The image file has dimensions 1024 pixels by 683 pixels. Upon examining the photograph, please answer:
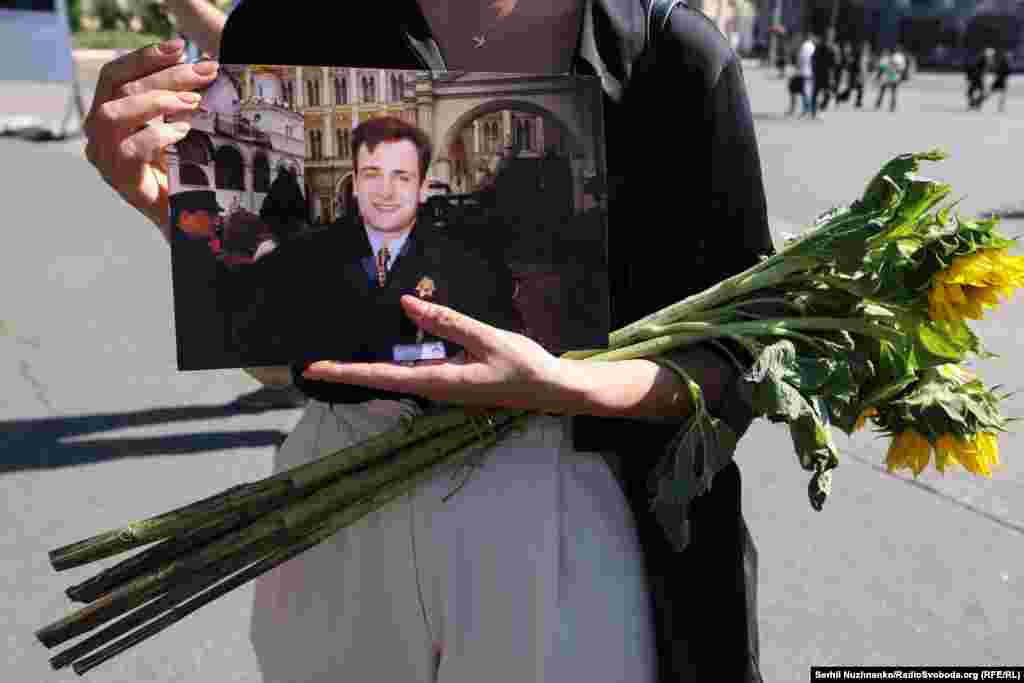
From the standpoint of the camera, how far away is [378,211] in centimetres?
113

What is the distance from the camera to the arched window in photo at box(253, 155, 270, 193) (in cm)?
110

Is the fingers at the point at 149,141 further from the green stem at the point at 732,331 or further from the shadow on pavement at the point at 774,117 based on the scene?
the shadow on pavement at the point at 774,117

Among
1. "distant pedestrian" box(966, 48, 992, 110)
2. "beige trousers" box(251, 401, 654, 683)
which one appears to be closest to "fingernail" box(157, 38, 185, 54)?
"beige trousers" box(251, 401, 654, 683)

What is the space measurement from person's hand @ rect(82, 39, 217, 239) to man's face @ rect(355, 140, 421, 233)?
0.18 metres

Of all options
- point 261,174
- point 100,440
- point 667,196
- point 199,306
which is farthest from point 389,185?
point 100,440

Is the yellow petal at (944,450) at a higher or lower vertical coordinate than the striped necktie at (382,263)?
lower

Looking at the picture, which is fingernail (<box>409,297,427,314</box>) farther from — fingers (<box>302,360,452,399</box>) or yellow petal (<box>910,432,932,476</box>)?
yellow petal (<box>910,432,932,476</box>)

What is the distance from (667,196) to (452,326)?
1.09 feet

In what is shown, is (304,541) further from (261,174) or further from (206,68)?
(206,68)

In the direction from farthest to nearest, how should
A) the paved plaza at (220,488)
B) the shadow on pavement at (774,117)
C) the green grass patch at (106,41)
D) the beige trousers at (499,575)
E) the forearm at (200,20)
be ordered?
the green grass patch at (106,41), the shadow on pavement at (774,117), the paved plaza at (220,488), the forearm at (200,20), the beige trousers at (499,575)

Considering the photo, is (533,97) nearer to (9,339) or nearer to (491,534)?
(491,534)

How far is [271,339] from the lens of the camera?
1.12 meters

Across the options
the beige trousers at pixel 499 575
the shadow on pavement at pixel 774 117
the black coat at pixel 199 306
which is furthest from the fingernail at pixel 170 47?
the shadow on pavement at pixel 774 117

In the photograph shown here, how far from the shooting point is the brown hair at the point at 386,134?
110cm
